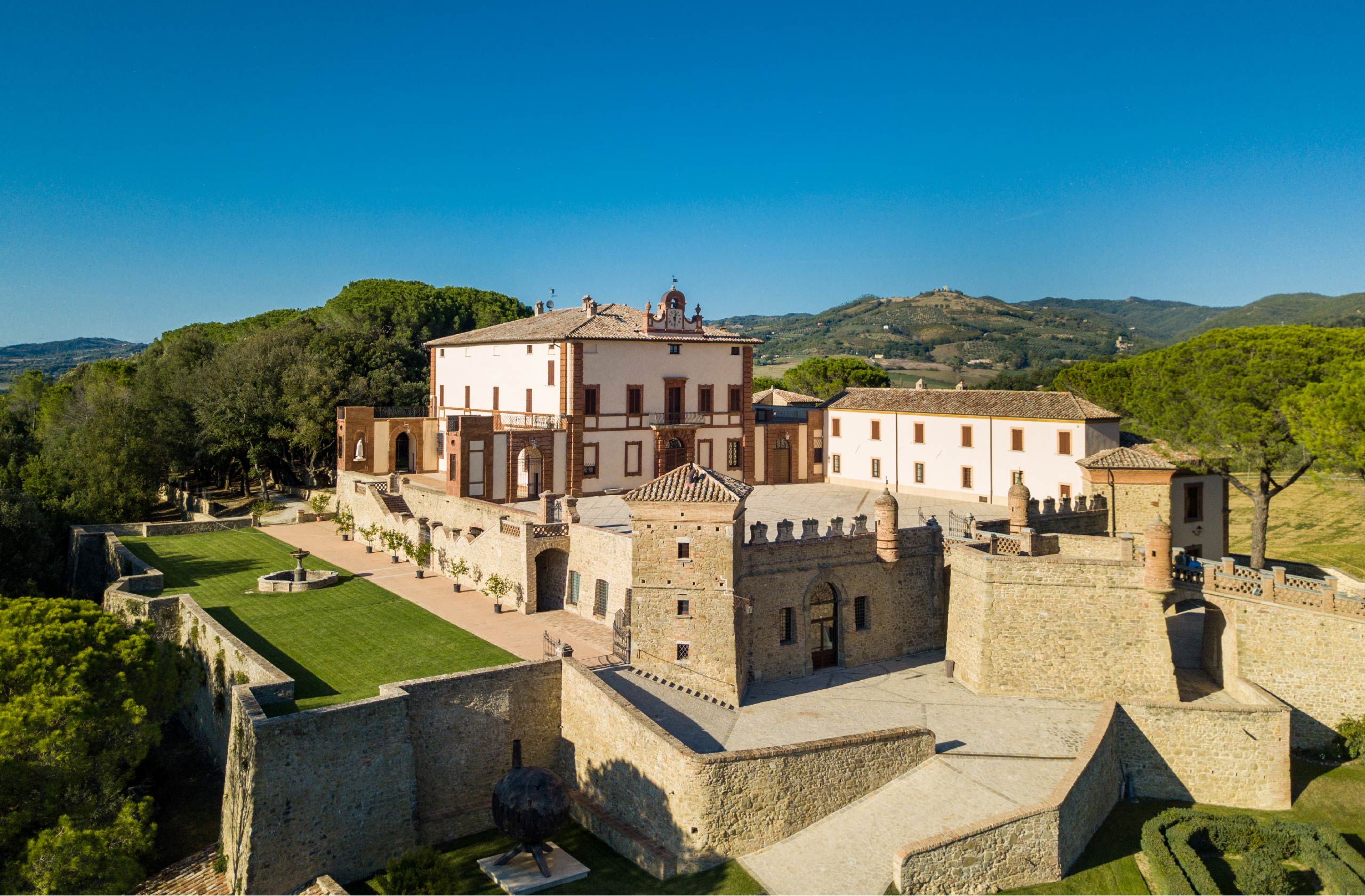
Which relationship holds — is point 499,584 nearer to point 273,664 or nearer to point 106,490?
point 273,664

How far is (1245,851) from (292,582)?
26925mm

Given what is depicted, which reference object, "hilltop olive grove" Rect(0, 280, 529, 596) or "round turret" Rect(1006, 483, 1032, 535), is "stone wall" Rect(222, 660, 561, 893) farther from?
"hilltop olive grove" Rect(0, 280, 529, 596)

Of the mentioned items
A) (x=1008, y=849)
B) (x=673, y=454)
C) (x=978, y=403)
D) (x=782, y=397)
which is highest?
(x=782, y=397)

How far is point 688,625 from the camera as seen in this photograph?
2120 cm

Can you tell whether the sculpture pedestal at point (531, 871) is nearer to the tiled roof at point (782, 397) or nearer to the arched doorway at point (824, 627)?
the arched doorway at point (824, 627)

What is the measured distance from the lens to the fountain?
28.9 metres

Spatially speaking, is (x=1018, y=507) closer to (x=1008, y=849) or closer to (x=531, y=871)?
(x=1008, y=849)

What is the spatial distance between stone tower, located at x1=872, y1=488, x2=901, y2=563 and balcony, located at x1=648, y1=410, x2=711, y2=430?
1453 cm

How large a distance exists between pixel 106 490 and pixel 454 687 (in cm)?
2810

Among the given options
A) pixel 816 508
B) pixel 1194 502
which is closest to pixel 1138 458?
pixel 1194 502

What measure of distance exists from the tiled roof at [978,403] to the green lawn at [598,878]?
20.6 m

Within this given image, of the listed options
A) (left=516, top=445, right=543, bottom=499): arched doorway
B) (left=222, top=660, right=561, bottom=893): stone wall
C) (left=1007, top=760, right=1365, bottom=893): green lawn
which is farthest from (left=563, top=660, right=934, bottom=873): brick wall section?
(left=516, top=445, right=543, bottom=499): arched doorway

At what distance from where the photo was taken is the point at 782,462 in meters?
40.5

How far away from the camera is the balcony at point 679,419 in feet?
122
